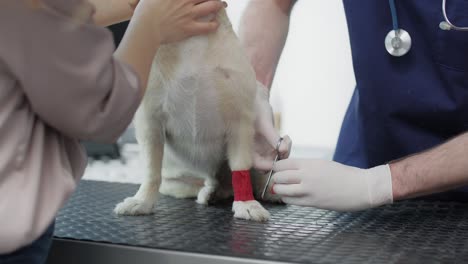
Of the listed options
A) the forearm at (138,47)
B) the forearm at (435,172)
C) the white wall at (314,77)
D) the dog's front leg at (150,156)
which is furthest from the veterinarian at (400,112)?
the white wall at (314,77)

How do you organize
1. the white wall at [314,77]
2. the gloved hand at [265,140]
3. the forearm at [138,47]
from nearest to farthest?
the forearm at [138,47] < the gloved hand at [265,140] < the white wall at [314,77]

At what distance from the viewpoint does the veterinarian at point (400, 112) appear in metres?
0.90

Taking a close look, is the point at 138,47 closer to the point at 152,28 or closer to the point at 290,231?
the point at 152,28

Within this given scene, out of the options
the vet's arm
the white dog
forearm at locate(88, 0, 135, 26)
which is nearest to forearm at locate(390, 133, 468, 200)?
the vet's arm

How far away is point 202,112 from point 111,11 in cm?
31

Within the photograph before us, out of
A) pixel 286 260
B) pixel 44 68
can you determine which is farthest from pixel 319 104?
pixel 44 68

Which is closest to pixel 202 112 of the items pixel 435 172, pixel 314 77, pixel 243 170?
pixel 243 170

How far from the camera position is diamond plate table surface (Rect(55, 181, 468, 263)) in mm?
684

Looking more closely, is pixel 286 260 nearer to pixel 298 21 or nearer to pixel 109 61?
pixel 109 61

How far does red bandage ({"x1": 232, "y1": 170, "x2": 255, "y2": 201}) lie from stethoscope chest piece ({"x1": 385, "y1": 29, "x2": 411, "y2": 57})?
352 millimetres

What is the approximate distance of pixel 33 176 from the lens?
53 cm

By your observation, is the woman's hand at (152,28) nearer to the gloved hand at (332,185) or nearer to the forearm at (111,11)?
the forearm at (111,11)

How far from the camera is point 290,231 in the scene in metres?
0.80

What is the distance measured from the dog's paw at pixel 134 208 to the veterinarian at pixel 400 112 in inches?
7.9
